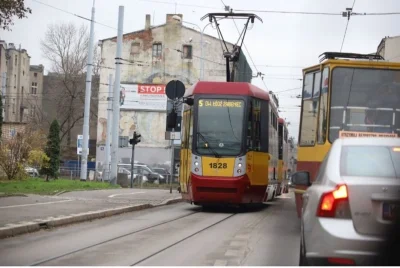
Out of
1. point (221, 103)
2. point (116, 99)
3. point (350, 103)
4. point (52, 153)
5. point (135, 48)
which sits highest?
point (135, 48)

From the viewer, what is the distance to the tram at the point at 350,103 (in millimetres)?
12461

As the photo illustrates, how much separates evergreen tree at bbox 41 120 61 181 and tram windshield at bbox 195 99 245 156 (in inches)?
686

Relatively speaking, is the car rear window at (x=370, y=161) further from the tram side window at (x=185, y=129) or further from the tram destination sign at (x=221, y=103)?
the tram side window at (x=185, y=129)

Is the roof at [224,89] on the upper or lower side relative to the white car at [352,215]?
upper

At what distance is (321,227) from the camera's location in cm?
640

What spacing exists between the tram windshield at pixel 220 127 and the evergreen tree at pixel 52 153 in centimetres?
1741

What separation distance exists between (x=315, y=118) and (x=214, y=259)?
190 inches

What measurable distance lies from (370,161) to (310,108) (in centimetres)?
659

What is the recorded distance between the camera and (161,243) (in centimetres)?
1106

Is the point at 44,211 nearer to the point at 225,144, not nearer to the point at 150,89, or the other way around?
the point at 225,144

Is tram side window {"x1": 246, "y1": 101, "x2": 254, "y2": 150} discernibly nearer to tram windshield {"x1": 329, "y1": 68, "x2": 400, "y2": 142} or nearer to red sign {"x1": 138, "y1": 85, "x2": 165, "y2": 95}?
tram windshield {"x1": 329, "y1": 68, "x2": 400, "y2": 142}

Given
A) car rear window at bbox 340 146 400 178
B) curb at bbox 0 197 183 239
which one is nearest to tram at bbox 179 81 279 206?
curb at bbox 0 197 183 239

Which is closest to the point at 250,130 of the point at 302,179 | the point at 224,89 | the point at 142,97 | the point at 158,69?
the point at 224,89

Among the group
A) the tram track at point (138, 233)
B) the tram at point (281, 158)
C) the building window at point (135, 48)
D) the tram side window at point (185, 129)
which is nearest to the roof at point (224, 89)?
the tram side window at point (185, 129)
